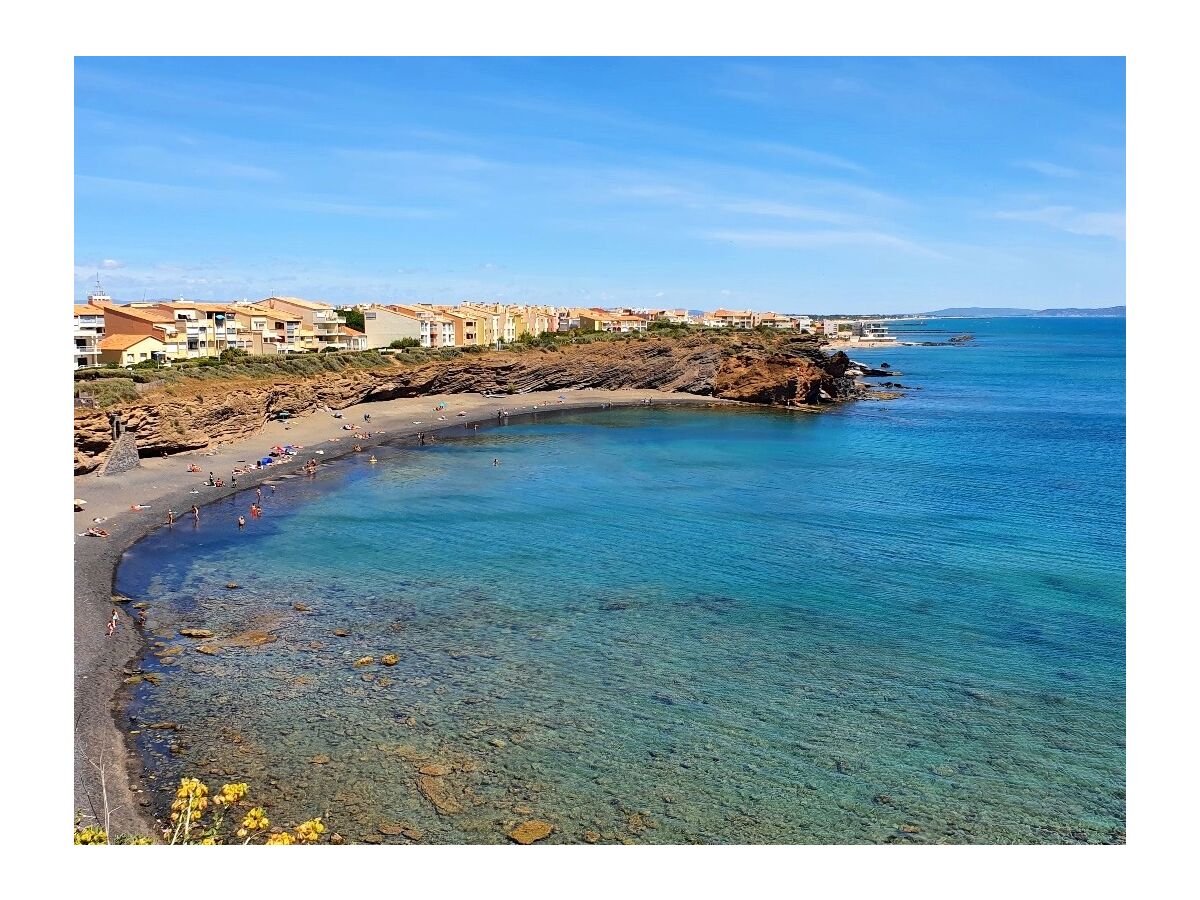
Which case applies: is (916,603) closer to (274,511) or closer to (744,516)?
(744,516)

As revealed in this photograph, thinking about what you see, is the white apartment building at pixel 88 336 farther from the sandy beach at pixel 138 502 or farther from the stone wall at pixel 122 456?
the stone wall at pixel 122 456

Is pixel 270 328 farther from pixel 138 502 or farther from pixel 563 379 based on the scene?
pixel 138 502

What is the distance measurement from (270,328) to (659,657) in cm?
5732

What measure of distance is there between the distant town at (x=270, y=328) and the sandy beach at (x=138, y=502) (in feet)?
24.3

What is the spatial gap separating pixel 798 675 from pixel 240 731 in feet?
37.8

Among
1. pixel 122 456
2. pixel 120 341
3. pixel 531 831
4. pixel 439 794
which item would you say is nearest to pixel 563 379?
pixel 120 341

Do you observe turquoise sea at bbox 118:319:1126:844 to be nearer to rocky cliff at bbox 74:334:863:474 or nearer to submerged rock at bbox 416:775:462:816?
submerged rock at bbox 416:775:462:816

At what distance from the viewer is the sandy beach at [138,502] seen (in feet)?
46.1

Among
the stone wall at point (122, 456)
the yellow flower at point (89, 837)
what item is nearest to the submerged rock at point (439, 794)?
the yellow flower at point (89, 837)

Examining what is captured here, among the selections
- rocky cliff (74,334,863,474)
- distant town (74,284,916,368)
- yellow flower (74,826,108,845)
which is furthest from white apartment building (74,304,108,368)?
yellow flower (74,826,108,845)

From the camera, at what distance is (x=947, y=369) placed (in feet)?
362

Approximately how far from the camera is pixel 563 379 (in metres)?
77.2

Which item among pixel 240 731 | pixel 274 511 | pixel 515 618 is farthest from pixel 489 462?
pixel 240 731

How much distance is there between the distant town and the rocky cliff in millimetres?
7287
